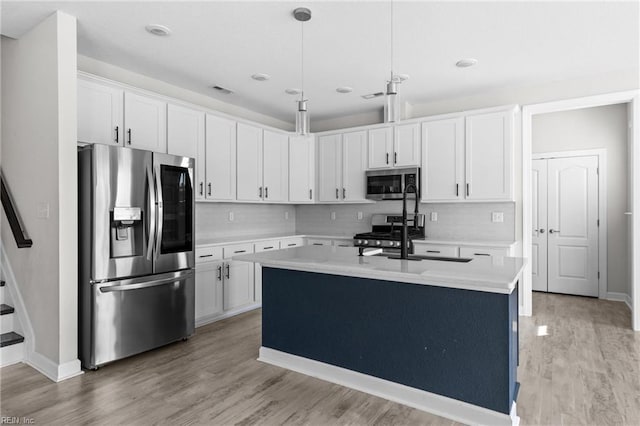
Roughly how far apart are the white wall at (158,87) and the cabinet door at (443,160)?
244 centimetres

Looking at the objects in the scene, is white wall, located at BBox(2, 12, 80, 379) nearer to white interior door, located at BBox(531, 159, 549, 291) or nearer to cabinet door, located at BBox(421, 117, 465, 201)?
cabinet door, located at BBox(421, 117, 465, 201)

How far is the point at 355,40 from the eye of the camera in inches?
133

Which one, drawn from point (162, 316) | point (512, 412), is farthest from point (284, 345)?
point (512, 412)

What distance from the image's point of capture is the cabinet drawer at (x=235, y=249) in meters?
4.51

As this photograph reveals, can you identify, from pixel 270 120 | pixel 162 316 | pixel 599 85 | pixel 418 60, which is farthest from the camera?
pixel 270 120

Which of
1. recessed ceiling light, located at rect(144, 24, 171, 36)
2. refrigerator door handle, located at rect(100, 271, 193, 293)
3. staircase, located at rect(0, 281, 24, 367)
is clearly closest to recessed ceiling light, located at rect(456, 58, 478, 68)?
recessed ceiling light, located at rect(144, 24, 171, 36)

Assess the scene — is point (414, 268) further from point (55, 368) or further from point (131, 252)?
point (55, 368)

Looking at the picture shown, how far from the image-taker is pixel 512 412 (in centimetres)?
224

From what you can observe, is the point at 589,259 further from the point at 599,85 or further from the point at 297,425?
the point at 297,425

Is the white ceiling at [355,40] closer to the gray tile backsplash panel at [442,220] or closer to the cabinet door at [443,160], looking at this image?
the cabinet door at [443,160]

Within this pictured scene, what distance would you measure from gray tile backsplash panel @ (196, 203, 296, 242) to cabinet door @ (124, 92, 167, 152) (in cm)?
108

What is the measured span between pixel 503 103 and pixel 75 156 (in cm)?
453

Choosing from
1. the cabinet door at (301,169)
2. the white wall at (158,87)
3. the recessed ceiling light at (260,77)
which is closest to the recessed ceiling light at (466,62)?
the recessed ceiling light at (260,77)

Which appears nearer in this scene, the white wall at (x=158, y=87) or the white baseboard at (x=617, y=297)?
the white wall at (x=158, y=87)
